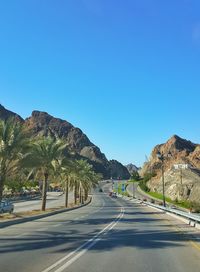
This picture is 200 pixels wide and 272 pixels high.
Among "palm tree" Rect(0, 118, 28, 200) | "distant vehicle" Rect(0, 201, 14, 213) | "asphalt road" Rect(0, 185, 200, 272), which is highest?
"palm tree" Rect(0, 118, 28, 200)

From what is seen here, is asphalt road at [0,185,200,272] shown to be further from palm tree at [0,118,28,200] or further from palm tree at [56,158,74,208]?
palm tree at [56,158,74,208]

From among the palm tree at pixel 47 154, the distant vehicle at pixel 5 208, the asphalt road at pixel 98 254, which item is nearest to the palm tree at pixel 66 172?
the palm tree at pixel 47 154

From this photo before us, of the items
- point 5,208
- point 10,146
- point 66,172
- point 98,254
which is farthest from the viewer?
point 66,172

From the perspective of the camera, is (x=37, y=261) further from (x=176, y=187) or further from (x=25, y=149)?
(x=176, y=187)

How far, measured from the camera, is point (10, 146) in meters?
34.9

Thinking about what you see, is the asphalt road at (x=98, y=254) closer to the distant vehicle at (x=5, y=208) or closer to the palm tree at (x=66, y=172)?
the distant vehicle at (x=5, y=208)

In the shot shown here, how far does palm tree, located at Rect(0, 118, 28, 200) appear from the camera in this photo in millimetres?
34906

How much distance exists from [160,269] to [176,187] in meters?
104

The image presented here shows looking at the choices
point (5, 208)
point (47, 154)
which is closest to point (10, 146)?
point (47, 154)

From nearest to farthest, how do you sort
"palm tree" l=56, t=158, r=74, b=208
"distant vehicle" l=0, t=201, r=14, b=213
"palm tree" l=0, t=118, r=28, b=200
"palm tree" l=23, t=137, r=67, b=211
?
"palm tree" l=0, t=118, r=28, b=200
"palm tree" l=23, t=137, r=67, b=211
"distant vehicle" l=0, t=201, r=14, b=213
"palm tree" l=56, t=158, r=74, b=208

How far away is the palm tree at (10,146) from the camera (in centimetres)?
3491

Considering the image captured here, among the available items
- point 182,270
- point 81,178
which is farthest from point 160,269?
point 81,178

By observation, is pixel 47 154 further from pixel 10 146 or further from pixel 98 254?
pixel 98 254

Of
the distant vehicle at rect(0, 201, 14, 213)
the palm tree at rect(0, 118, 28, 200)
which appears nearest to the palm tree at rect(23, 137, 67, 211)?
the distant vehicle at rect(0, 201, 14, 213)
